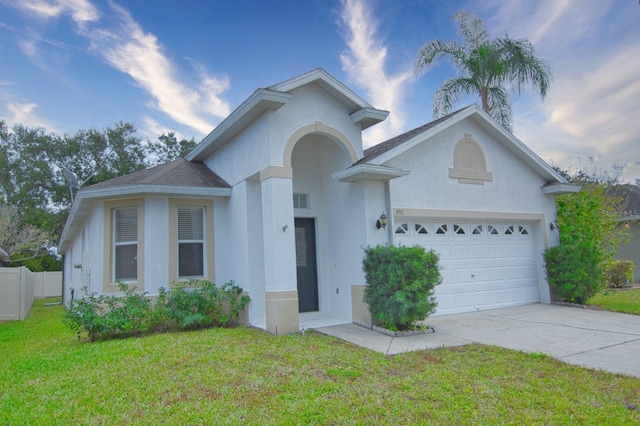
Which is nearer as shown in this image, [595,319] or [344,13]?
[595,319]

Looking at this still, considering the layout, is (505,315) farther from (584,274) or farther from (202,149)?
(202,149)

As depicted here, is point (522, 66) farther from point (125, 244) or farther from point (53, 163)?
point (53, 163)

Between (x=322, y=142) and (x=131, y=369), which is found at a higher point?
(x=322, y=142)

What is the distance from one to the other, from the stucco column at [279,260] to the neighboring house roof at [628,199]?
51.9ft

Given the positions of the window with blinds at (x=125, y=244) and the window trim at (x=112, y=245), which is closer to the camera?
the window trim at (x=112, y=245)

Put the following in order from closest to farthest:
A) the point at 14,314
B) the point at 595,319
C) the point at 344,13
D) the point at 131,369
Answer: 1. the point at 131,369
2. the point at 595,319
3. the point at 344,13
4. the point at 14,314

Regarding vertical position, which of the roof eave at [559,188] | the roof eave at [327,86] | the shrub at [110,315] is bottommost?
the shrub at [110,315]

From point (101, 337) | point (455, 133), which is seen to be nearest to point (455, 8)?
point (455, 133)

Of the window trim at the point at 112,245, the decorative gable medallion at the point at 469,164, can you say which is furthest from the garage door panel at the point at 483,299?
the window trim at the point at 112,245

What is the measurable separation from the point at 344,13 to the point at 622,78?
7341 mm

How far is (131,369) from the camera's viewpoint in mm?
5820

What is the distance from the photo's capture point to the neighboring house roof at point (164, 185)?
927 cm

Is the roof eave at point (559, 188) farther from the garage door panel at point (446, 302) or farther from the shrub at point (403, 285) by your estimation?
the shrub at point (403, 285)

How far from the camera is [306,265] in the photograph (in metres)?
10.4
